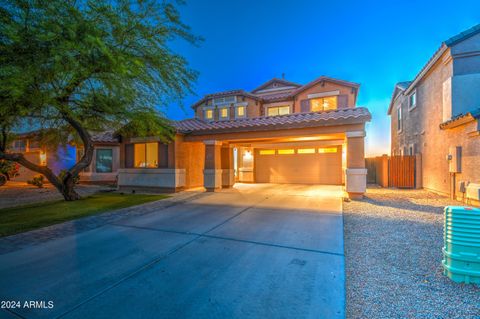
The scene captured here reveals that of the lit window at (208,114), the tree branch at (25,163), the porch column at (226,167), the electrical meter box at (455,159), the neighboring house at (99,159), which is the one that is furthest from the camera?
the lit window at (208,114)

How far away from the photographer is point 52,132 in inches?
405

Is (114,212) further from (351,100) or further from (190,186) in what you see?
(351,100)

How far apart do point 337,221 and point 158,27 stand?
834 centimetres

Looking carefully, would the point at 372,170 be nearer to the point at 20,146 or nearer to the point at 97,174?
the point at 97,174

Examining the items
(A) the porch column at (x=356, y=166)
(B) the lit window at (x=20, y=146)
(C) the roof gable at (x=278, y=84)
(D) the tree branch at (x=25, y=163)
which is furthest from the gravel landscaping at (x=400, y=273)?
(B) the lit window at (x=20, y=146)

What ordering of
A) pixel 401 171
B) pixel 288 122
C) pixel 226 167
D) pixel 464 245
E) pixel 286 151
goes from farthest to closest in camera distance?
pixel 286 151, pixel 226 167, pixel 401 171, pixel 288 122, pixel 464 245

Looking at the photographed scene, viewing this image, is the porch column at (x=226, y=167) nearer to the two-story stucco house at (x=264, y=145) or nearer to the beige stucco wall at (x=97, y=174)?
the two-story stucco house at (x=264, y=145)

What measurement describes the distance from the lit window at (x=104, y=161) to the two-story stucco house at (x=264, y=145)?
5235 millimetres

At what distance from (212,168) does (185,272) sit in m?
9.58

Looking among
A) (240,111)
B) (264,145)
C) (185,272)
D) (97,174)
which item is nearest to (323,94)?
(264,145)

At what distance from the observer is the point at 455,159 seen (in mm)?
9055

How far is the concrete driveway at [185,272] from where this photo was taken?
2.57m

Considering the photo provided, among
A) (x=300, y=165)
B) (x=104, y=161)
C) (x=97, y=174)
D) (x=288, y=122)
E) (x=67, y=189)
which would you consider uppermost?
(x=288, y=122)

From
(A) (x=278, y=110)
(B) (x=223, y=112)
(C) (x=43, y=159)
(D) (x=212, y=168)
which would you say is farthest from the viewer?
(C) (x=43, y=159)
